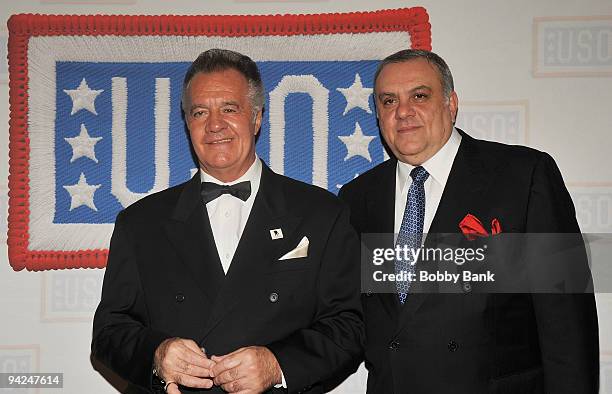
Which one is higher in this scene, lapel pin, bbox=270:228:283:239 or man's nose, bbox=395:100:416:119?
man's nose, bbox=395:100:416:119

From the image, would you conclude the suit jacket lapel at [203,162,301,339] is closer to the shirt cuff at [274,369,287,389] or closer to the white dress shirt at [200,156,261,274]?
the white dress shirt at [200,156,261,274]

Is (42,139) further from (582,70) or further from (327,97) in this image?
(582,70)

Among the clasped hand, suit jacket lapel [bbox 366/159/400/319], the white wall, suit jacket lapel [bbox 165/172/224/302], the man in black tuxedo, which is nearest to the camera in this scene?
the clasped hand

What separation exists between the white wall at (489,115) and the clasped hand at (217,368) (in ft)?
3.00

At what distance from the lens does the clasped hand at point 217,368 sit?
66.2 inches

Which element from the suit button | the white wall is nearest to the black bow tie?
the suit button

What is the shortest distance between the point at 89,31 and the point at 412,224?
1509 mm

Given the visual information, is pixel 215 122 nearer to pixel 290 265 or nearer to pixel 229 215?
pixel 229 215

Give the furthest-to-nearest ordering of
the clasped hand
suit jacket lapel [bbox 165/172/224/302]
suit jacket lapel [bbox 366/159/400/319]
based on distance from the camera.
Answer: suit jacket lapel [bbox 366/159/400/319] → suit jacket lapel [bbox 165/172/224/302] → the clasped hand

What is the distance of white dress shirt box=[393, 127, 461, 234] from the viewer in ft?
6.64

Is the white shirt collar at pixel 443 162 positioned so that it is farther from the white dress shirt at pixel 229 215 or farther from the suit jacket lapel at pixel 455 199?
the white dress shirt at pixel 229 215

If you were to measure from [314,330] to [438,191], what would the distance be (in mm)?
586

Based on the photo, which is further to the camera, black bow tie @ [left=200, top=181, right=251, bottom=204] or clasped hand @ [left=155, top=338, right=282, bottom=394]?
black bow tie @ [left=200, top=181, right=251, bottom=204]

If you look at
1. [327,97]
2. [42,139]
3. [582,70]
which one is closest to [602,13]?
[582,70]
